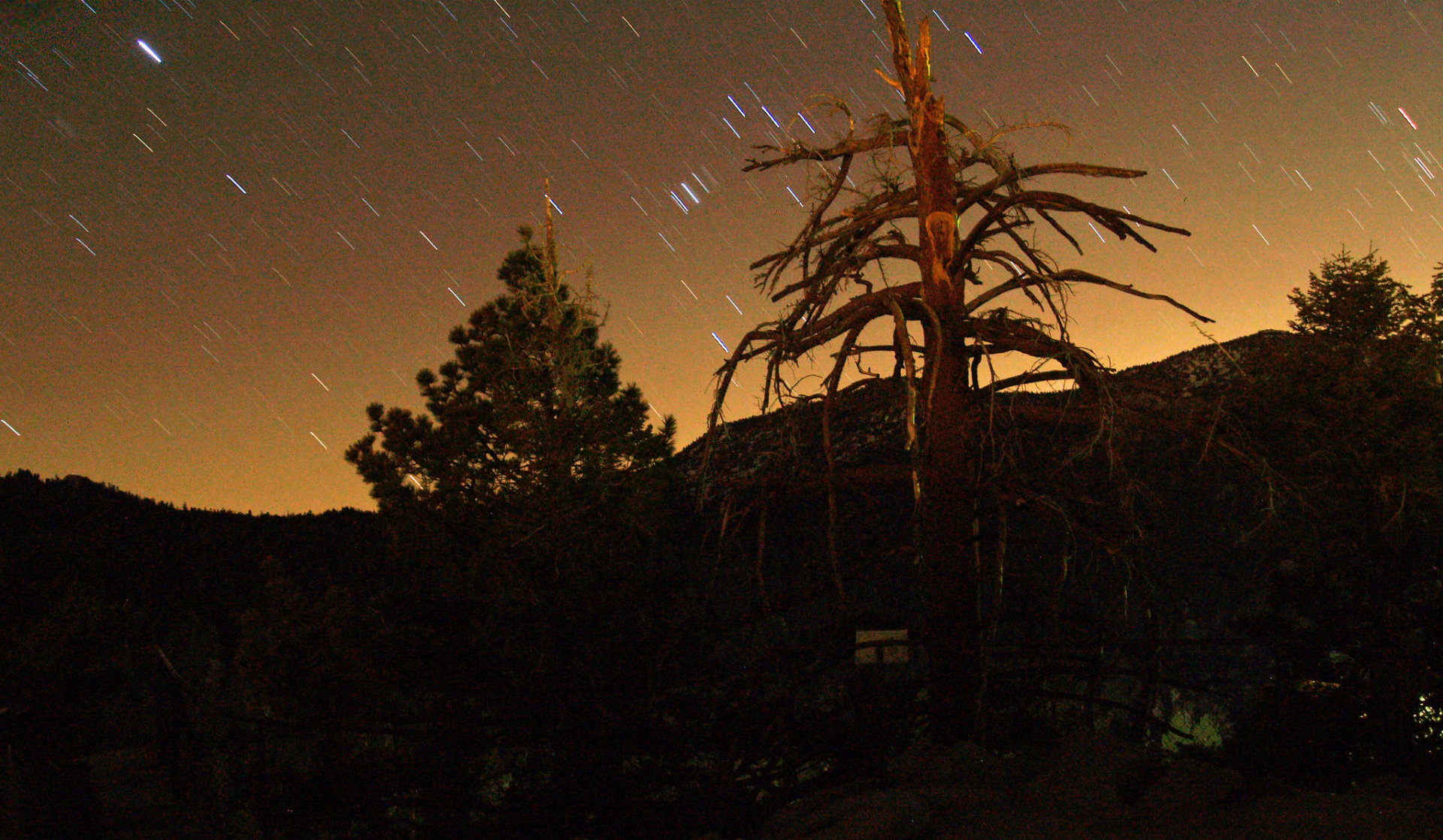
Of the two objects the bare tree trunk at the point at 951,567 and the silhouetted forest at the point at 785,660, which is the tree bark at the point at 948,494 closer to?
the bare tree trunk at the point at 951,567

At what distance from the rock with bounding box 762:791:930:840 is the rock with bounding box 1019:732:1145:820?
29.2 inches

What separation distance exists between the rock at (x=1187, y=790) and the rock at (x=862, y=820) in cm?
106

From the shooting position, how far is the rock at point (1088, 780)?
424 centimetres

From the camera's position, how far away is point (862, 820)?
4.08 meters

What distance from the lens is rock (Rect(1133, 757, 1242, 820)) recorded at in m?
4.10

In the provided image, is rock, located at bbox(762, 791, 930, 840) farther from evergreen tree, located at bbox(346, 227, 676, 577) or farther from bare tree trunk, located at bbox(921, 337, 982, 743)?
evergreen tree, located at bbox(346, 227, 676, 577)

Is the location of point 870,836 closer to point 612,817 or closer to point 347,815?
point 612,817

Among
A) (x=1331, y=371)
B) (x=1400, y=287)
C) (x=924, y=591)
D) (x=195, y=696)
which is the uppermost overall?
(x=1400, y=287)

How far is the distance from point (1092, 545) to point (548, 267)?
15.7 meters

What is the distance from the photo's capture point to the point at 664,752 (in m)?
5.94

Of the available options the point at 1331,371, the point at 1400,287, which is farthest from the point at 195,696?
the point at 1400,287

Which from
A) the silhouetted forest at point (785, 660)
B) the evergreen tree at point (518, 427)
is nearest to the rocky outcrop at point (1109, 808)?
the silhouetted forest at point (785, 660)

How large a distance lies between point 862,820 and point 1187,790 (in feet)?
5.15

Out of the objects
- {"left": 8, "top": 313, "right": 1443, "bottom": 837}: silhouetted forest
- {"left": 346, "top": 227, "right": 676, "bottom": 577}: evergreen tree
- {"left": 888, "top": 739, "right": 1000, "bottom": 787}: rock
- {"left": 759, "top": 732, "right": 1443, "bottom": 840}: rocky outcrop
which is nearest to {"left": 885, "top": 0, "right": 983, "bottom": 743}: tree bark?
{"left": 8, "top": 313, "right": 1443, "bottom": 837}: silhouetted forest
